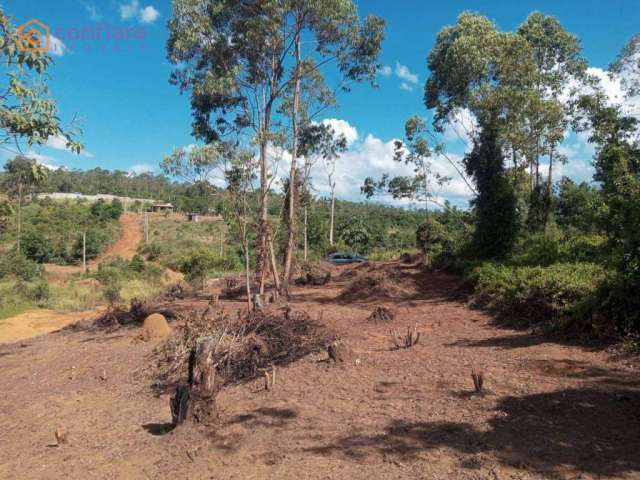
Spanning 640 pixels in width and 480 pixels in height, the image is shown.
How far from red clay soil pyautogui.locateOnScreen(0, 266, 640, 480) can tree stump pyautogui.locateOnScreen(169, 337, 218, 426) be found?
0.52 ft

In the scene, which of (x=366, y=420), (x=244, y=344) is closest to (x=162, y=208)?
(x=244, y=344)

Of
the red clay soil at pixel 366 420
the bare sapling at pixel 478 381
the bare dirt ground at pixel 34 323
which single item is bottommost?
the bare dirt ground at pixel 34 323

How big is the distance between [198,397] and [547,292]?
254 inches

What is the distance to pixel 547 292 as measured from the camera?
8.12m

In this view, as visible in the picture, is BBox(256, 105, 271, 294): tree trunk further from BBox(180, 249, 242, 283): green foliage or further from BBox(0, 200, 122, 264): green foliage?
BBox(0, 200, 122, 264): green foliage

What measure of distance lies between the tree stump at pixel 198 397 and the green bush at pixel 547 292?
5560 mm

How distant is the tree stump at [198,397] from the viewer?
14.9 feet

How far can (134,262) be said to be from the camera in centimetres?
2925

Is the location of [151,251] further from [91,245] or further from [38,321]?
[38,321]

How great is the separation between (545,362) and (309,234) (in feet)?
89.1

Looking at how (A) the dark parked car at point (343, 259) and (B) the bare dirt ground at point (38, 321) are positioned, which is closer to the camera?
(B) the bare dirt ground at point (38, 321)

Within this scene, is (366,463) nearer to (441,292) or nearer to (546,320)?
(546,320)

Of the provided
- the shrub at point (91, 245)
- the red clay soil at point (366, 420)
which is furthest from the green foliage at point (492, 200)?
the shrub at point (91, 245)

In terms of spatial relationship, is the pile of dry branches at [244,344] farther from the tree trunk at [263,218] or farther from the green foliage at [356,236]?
the green foliage at [356,236]
